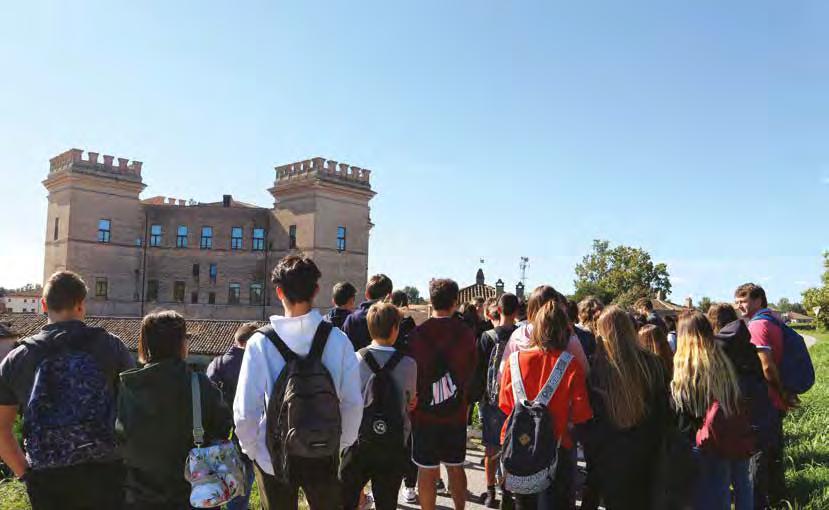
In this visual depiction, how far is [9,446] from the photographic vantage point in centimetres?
373

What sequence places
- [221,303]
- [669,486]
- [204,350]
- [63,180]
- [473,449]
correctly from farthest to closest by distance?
[221,303], [63,180], [204,350], [473,449], [669,486]

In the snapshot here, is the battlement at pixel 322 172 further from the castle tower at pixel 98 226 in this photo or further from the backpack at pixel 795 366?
the backpack at pixel 795 366

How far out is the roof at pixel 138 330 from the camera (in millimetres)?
30906

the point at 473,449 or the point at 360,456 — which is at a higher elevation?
the point at 360,456

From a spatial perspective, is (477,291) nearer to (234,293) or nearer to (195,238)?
(234,293)

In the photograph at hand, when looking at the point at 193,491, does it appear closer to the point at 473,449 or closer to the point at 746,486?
the point at 746,486

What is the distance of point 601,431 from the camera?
442 centimetres

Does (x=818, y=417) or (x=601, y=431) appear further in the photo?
(x=818, y=417)

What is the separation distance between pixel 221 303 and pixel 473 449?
39399mm

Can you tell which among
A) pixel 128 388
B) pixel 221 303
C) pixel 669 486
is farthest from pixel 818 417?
pixel 221 303

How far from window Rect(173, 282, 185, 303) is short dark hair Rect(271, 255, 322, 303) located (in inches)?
1744

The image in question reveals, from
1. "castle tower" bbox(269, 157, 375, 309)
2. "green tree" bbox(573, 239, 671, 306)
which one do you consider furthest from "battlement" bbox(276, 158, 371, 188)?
"green tree" bbox(573, 239, 671, 306)

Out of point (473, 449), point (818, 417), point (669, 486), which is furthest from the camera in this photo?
point (818, 417)

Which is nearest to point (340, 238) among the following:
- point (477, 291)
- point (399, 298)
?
point (477, 291)
